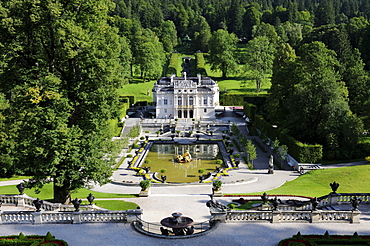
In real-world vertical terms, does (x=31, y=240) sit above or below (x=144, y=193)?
above

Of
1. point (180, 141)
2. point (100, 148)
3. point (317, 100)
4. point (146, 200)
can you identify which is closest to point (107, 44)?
point (100, 148)

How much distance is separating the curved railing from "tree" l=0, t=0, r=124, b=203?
484cm

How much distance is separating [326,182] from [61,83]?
27753mm

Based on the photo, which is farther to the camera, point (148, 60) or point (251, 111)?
point (148, 60)

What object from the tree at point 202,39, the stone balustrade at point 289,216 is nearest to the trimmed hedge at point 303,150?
the stone balustrade at point 289,216

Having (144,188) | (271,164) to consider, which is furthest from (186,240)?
(271,164)

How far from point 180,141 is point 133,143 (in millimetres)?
9148

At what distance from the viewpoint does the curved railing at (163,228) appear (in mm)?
22817

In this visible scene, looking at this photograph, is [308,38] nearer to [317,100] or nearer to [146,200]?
[317,100]

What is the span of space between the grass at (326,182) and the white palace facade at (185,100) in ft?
143

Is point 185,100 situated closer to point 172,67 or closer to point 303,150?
point 172,67

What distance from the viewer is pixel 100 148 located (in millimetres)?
27375

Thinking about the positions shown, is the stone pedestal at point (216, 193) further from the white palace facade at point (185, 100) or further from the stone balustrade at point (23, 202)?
the white palace facade at point (185, 100)

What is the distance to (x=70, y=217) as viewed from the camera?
82.0ft
